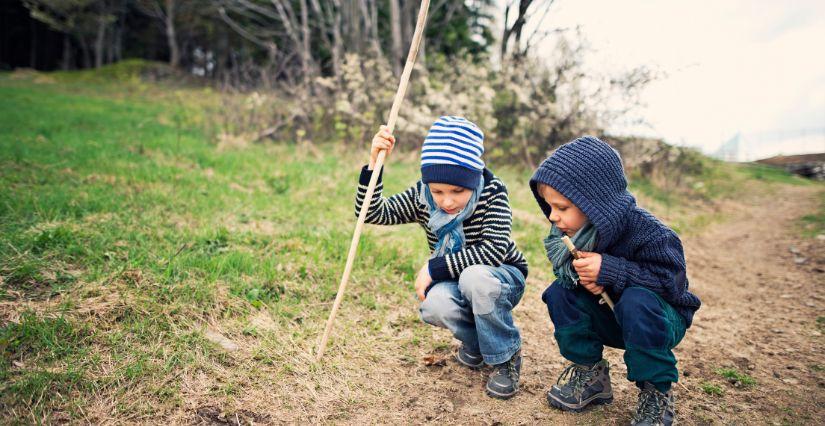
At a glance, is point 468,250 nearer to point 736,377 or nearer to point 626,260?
point 626,260

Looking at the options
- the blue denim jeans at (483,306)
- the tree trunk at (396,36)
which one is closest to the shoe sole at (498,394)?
the blue denim jeans at (483,306)

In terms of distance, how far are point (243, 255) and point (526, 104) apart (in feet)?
22.3

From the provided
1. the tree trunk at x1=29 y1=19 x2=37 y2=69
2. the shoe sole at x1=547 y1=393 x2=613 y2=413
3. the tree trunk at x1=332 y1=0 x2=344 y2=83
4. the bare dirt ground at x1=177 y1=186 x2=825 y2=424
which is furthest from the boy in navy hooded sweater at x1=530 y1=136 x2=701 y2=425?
the tree trunk at x1=29 y1=19 x2=37 y2=69

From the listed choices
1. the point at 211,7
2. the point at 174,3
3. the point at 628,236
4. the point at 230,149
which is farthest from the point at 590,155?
the point at 174,3

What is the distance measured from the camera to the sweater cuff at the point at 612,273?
2.31 m

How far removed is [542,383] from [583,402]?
354mm

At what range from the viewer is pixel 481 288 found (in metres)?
2.54

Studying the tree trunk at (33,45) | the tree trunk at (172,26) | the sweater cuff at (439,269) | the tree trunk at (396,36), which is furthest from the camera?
the tree trunk at (33,45)

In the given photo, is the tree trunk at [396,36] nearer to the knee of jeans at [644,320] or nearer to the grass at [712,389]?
the grass at [712,389]

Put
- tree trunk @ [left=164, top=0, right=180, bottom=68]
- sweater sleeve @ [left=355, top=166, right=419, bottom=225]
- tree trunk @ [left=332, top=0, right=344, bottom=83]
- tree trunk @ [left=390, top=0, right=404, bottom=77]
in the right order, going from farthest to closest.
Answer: tree trunk @ [left=164, top=0, right=180, bottom=68]
tree trunk @ [left=390, top=0, right=404, bottom=77]
tree trunk @ [left=332, top=0, right=344, bottom=83]
sweater sleeve @ [left=355, top=166, right=419, bottom=225]

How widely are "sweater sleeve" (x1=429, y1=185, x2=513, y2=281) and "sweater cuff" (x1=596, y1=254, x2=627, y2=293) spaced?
525 millimetres

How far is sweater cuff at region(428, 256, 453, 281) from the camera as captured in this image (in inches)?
105

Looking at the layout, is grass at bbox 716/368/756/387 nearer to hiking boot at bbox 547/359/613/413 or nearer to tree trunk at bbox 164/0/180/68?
hiking boot at bbox 547/359/613/413

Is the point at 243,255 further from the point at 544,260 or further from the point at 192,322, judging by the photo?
the point at 544,260
